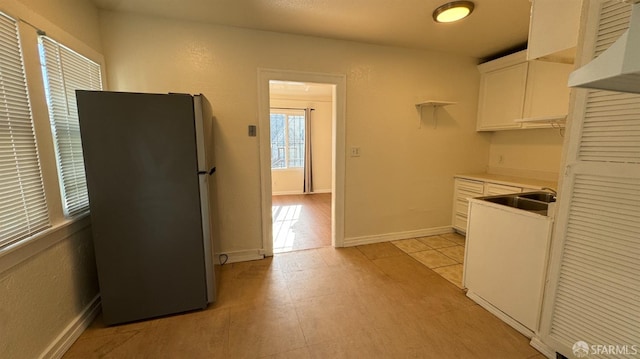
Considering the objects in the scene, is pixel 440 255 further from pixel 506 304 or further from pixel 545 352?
pixel 545 352

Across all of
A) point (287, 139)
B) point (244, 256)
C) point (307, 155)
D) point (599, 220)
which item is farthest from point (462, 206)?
point (287, 139)

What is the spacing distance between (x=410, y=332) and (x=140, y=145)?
7.23ft

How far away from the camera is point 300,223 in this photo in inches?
164

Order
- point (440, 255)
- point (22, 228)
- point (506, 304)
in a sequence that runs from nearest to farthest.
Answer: point (22, 228) → point (506, 304) → point (440, 255)

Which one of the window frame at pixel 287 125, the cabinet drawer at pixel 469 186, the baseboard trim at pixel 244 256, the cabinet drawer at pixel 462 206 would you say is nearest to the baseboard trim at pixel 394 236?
the cabinet drawer at pixel 462 206

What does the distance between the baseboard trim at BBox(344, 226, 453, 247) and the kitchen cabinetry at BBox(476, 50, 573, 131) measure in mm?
1506

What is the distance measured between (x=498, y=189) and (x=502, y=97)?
1190 mm

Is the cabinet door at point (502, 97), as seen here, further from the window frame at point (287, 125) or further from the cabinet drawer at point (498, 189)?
the window frame at point (287, 125)

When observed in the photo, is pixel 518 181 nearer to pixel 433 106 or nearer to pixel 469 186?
pixel 469 186

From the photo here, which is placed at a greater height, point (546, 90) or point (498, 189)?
point (546, 90)

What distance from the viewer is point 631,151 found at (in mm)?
1188

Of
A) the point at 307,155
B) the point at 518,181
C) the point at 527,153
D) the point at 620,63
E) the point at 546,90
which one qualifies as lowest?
the point at 518,181

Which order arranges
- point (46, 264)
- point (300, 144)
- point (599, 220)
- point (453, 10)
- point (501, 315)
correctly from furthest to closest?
1. point (300, 144)
2. point (453, 10)
3. point (501, 315)
4. point (46, 264)
5. point (599, 220)

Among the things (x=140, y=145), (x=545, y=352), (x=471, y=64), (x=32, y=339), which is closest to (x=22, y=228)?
(x=32, y=339)
